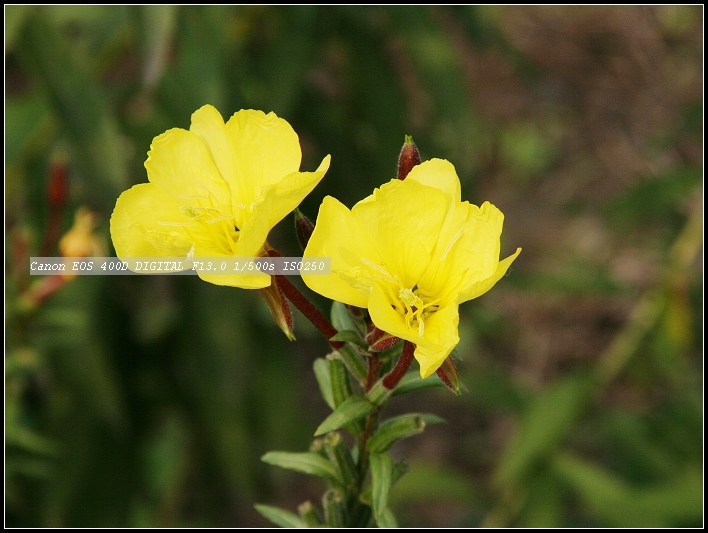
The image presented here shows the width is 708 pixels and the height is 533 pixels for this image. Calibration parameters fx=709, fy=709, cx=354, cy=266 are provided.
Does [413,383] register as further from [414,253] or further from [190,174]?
[190,174]

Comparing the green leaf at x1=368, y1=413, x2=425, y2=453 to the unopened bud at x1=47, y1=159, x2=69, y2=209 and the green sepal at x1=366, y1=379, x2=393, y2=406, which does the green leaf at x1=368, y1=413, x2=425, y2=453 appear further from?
the unopened bud at x1=47, y1=159, x2=69, y2=209

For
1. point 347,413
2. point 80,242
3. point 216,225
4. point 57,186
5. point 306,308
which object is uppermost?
point 57,186

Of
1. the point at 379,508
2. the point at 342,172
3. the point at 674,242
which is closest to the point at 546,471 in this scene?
the point at 674,242

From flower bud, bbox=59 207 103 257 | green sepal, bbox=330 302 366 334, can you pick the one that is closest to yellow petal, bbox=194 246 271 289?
green sepal, bbox=330 302 366 334

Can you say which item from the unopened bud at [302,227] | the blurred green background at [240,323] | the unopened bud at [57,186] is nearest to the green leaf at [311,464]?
the unopened bud at [302,227]

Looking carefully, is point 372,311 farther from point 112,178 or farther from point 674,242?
point 674,242

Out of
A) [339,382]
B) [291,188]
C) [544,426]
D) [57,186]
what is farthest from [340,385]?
[544,426]
